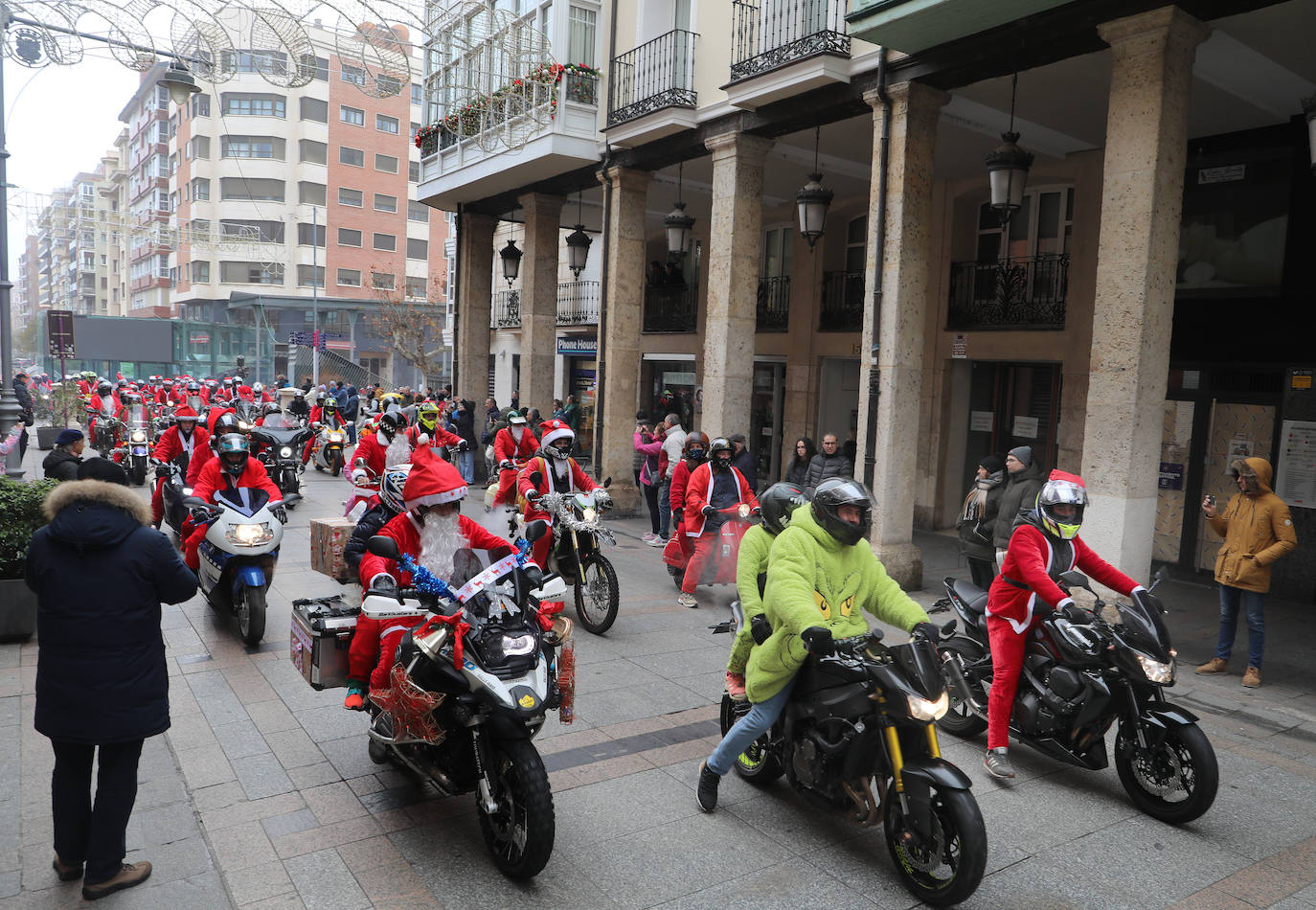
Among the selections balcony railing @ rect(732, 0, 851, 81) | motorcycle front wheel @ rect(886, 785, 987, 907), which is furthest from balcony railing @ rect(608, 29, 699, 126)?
motorcycle front wheel @ rect(886, 785, 987, 907)

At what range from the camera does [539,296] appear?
1823 centimetres

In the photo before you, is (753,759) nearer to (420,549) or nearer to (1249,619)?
(420,549)

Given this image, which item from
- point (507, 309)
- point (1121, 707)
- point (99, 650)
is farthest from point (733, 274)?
point (507, 309)

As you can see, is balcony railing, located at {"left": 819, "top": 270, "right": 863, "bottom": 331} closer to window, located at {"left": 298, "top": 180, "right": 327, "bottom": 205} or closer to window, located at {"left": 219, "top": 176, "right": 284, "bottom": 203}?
window, located at {"left": 298, "top": 180, "right": 327, "bottom": 205}

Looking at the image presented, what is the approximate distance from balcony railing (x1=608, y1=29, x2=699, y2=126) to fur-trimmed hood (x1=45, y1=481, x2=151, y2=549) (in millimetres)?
11166

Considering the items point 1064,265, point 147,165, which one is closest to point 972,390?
point 1064,265

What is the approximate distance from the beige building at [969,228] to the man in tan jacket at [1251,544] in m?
0.76

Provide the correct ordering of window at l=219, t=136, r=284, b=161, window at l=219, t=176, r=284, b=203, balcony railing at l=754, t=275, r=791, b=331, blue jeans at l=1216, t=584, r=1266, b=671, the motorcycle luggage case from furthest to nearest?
window at l=219, t=176, r=284, b=203, window at l=219, t=136, r=284, b=161, balcony railing at l=754, t=275, r=791, b=331, blue jeans at l=1216, t=584, r=1266, b=671, the motorcycle luggage case

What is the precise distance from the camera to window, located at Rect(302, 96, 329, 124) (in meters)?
53.4

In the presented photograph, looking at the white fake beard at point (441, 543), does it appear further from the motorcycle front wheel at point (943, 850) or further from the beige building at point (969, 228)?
the beige building at point (969, 228)

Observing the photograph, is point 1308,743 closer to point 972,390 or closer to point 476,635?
point 476,635

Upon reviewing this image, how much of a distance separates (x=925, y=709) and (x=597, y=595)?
16.2ft

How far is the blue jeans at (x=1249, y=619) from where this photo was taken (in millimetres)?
7488

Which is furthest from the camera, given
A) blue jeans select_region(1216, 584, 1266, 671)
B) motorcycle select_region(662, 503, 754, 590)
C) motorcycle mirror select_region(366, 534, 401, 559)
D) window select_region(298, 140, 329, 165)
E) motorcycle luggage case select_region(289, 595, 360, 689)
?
window select_region(298, 140, 329, 165)
